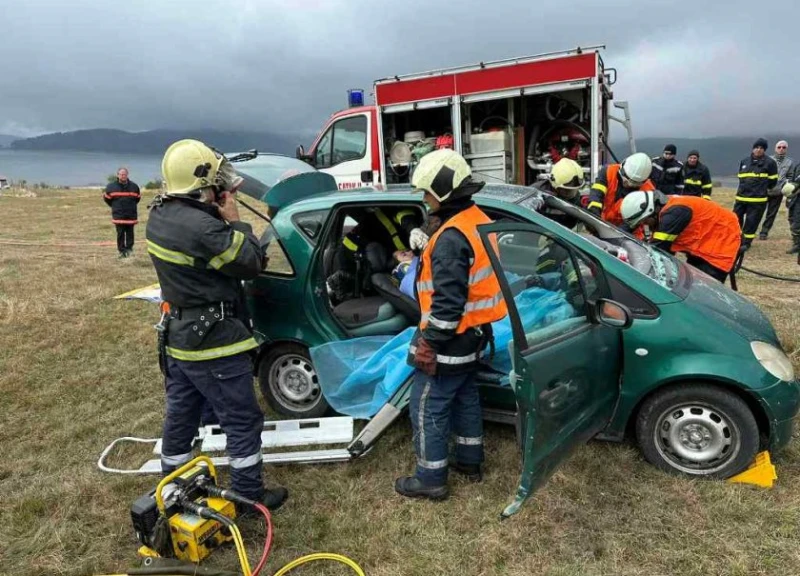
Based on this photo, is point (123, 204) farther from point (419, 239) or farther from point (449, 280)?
point (449, 280)

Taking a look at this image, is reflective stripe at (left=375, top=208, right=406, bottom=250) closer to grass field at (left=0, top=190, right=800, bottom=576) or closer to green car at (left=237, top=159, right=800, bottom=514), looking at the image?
green car at (left=237, top=159, right=800, bottom=514)

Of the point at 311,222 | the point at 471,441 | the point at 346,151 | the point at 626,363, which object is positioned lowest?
the point at 471,441

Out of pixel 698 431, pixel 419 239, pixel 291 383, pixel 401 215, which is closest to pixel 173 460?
pixel 291 383

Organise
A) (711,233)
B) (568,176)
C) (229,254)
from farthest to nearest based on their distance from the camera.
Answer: (568,176) < (711,233) < (229,254)

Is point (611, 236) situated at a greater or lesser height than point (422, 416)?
greater

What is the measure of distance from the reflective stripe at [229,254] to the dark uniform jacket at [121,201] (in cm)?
883

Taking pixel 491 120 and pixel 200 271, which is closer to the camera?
pixel 200 271

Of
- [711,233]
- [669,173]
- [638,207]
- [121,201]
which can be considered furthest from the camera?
[121,201]

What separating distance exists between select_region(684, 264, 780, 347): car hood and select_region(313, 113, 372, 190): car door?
6.30 meters

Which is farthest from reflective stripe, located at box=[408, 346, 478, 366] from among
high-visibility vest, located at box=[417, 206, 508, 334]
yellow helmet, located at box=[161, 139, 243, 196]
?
yellow helmet, located at box=[161, 139, 243, 196]

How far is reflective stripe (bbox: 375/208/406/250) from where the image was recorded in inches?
156

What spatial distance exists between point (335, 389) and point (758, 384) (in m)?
2.23

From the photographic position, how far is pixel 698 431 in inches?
108

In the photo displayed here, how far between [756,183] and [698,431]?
8.01 m
